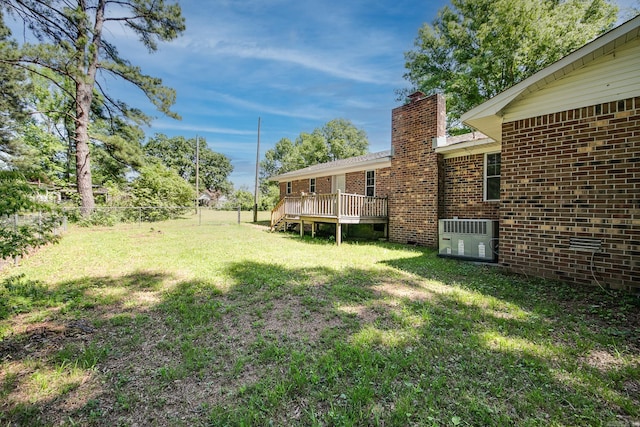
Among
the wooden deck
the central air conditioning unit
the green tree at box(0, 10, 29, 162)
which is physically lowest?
the central air conditioning unit

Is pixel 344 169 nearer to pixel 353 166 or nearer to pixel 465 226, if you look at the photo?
pixel 353 166

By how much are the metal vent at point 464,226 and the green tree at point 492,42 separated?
14.0m

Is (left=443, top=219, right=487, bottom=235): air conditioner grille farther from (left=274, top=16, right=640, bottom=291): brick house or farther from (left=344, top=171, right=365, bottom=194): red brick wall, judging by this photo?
(left=344, top=171, right=365, bottom=194): red brick wall

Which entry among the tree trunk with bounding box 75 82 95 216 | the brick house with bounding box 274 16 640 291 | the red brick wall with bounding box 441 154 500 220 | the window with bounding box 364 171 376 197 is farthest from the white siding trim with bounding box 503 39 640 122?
the tree trunk with bounding box 75 82 95 216

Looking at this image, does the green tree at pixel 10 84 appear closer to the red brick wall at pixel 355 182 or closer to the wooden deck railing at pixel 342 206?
the wooden deck railing at pixel 342 206

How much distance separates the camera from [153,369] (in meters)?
2.60

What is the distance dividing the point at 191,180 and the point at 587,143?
61.7 metres

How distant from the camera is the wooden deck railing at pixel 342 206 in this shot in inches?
395

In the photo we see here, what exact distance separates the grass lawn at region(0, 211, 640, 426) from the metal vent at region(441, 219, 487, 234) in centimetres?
→ 166

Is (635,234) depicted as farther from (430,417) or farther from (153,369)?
(153,369)

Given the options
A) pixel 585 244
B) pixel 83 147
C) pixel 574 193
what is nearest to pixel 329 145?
pixel 83 147

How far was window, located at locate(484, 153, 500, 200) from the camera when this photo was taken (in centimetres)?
812

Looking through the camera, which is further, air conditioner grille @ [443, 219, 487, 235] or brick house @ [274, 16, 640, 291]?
air conditioner grille @ [443, 219, 487, 235]

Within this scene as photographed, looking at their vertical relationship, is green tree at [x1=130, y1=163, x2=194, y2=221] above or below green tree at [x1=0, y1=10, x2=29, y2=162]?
below
